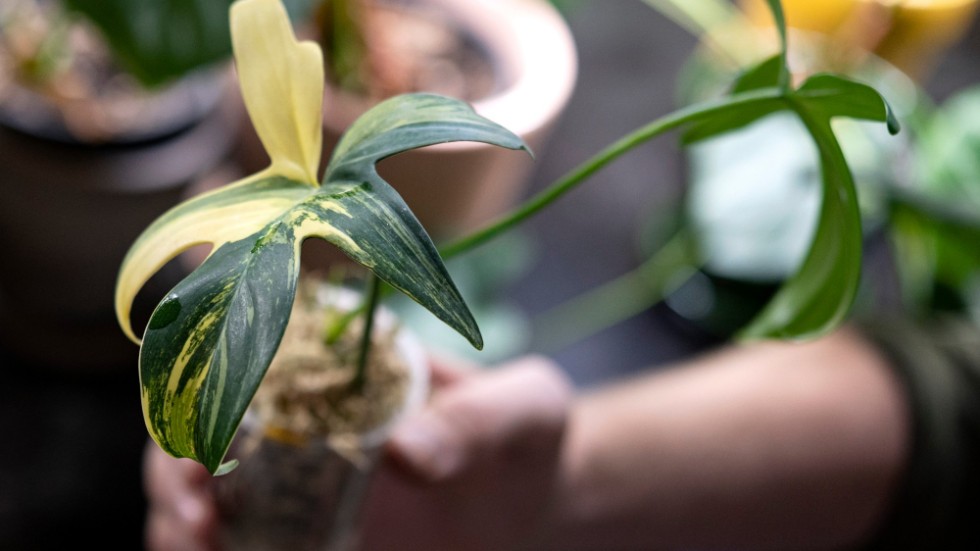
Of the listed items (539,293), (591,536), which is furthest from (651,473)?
(539,293)

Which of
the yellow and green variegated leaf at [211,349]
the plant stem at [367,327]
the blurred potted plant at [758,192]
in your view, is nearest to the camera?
the yellow and green variegated leaf at [211,349]

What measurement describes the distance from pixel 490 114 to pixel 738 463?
308 millimetres

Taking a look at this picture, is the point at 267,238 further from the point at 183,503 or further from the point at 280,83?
the point at 183,503

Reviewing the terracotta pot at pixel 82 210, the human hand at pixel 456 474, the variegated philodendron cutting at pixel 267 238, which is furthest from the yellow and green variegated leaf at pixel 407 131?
the terracotta pot at pixel 82 210

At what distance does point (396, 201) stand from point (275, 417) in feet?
0.60

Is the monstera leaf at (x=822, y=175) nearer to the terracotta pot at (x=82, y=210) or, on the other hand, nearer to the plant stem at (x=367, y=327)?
the plant stem at (x=367, y=327)

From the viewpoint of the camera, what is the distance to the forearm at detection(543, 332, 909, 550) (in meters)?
0.68

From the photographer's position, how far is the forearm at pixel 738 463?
0.68 m

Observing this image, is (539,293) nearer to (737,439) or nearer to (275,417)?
(737,439)

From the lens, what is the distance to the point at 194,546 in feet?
1.74

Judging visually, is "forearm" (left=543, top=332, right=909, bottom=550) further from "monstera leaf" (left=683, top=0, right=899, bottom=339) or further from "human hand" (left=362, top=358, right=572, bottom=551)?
"monstera leaf" (left=683, top=0, right=899, bottom=339)

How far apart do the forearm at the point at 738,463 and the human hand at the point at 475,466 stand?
49mm

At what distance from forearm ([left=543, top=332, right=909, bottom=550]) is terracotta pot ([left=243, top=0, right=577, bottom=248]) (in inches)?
7.0

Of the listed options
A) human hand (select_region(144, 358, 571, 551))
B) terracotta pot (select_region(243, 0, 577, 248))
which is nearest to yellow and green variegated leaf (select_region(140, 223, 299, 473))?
human hand (select_region(144, 358, 571, 551))
